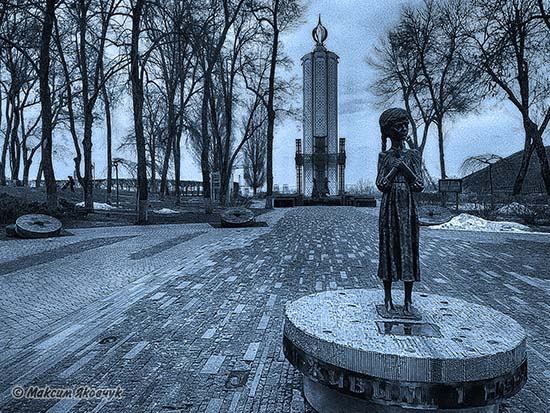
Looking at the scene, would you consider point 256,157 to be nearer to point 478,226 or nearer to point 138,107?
point 138,107

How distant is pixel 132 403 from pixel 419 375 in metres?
1.94

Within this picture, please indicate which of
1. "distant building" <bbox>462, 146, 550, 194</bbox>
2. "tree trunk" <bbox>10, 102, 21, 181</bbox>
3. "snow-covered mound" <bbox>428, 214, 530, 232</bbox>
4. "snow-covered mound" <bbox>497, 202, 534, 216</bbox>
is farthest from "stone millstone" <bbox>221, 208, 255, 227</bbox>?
"tree trunk" <bbox>10, 102, 21, 181</bbox>

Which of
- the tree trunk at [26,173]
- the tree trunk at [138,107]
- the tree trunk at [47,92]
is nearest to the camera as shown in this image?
the tree trunk at [47,92]

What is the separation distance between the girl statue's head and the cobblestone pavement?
1978 mm

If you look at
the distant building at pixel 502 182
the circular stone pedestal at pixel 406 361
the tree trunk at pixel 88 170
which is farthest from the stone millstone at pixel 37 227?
the distant building at pixel 502 182

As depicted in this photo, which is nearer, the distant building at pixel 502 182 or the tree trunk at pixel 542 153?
the tree trunk at pixel 542 153

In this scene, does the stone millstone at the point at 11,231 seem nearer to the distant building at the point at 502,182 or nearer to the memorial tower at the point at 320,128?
the memorial tower at the point at 320,128

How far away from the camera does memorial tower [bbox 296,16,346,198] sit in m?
31.9

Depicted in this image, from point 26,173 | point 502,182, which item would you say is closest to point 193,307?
point 502,182

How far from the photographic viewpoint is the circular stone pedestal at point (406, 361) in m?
2.56

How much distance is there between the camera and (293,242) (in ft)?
38.3

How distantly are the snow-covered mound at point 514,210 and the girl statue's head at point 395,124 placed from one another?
18216mm

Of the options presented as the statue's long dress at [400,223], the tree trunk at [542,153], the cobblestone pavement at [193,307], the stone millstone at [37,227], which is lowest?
the cobblestone pavement at [193,307]

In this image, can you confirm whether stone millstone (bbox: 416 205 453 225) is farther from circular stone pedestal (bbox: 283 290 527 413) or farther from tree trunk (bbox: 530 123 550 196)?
circular stone pedestal (bbox: 283 290 527 413)
